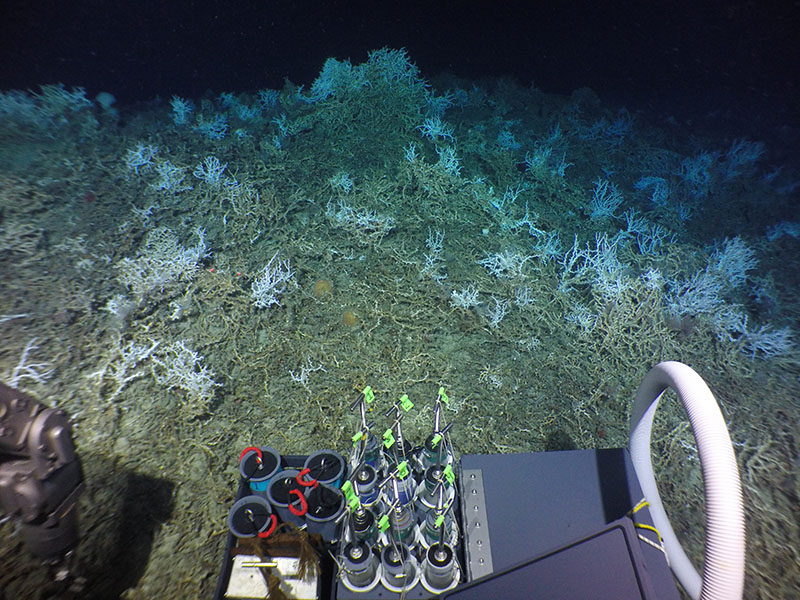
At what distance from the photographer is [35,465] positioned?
171 centimetres

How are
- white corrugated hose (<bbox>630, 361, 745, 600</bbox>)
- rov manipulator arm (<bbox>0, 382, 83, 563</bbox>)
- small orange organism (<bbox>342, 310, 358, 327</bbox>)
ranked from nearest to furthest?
white corrugated hose (<bbox>630, 361, 745, 600</bbox>)
rov manipulator arm (<bbox>0, 382, 83, 563</bbox>)
small orange organism (<bbox>342, 310, 358, 327</bbox>)

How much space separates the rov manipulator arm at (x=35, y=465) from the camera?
166 cm

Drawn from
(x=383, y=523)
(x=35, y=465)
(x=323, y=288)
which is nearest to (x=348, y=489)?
(x=383, y=523)

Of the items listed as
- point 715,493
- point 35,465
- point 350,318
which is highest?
point 350,318

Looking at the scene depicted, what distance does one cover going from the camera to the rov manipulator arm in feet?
5.45

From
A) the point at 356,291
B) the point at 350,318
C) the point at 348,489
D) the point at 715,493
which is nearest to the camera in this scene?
the point at 715,493

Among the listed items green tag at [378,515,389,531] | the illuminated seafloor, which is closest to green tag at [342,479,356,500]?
green tag at [378,515,389,531]

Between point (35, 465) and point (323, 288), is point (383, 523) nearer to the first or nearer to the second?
point (35, 465)

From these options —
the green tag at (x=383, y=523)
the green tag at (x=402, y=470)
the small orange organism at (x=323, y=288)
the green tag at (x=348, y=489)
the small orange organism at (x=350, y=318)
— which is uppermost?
the small orange organism at (x=323, y=288)

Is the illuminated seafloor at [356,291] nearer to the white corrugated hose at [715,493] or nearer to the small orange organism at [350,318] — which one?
the small orange organism at [350,318]

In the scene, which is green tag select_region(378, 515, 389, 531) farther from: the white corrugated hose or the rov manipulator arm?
the rov manipulator arm

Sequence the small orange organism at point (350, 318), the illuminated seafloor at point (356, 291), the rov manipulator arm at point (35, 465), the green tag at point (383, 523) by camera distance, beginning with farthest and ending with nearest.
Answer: the small orange organism at point (350, 318) < the illuminated seafloor at point (356, 291) < the green tag at point (383, 523) < the rov manipulator arm at point (35, 465)

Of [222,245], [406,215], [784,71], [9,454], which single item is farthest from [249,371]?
[784,71]

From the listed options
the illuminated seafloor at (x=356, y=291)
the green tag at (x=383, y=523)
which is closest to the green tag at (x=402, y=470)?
the green tag at (x=383, y=523)
